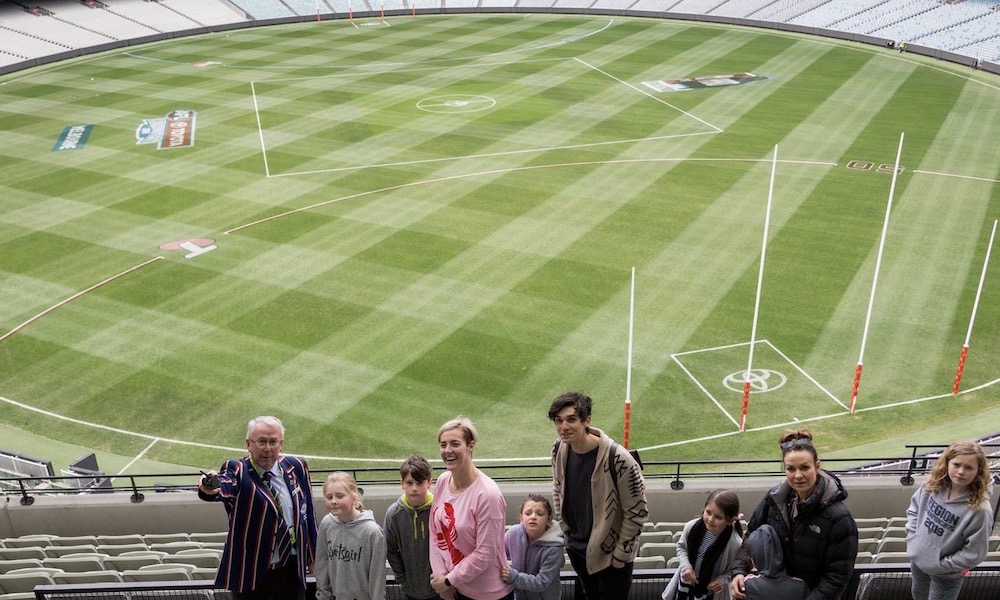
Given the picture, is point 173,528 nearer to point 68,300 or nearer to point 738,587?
point 738,587

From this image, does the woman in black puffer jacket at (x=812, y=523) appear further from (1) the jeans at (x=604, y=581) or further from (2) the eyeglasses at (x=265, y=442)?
(2) the eyeglasses at (x=265, y=442)

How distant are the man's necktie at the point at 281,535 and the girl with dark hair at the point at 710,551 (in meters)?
3.45

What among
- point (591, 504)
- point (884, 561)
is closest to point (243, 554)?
point (591, 504)

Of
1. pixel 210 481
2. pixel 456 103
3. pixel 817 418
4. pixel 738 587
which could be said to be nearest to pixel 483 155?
pixel 456 103

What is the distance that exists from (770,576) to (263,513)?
4.27m

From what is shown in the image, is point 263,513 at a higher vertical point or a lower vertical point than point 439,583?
higher

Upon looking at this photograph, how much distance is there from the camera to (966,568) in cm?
761

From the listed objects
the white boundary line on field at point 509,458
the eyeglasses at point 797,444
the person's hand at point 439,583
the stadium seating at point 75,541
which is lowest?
the white boundary line on field at point 509,458

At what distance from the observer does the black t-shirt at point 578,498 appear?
7.61 metres

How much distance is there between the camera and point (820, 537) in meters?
7.10

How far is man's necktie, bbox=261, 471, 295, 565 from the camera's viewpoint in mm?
7723

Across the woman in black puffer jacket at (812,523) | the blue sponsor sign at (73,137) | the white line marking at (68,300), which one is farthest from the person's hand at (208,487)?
the blue sponsor sign at (73,137)

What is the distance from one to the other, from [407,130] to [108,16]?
132 feet

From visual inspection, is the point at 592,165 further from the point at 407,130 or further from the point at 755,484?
the point at 755,484
